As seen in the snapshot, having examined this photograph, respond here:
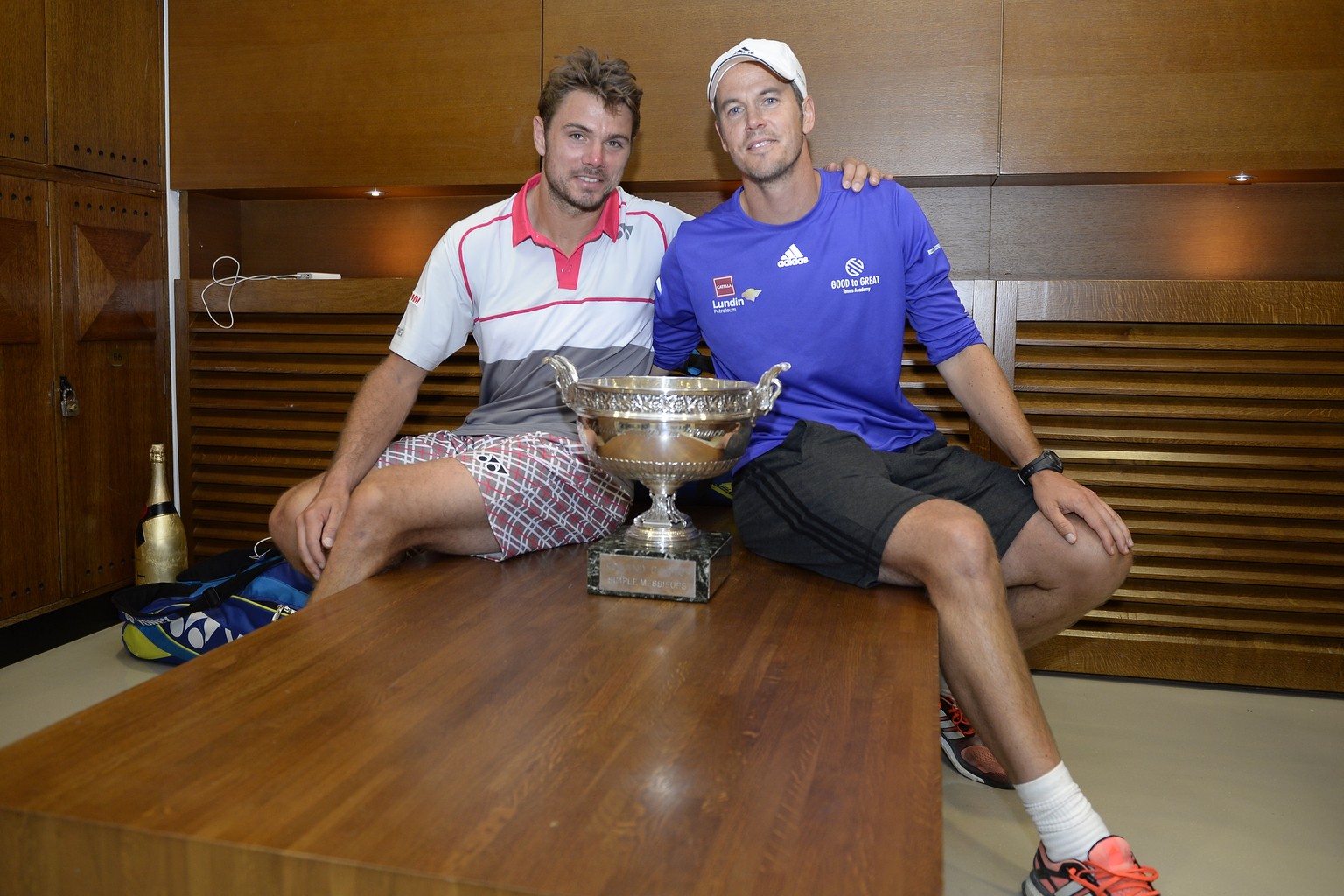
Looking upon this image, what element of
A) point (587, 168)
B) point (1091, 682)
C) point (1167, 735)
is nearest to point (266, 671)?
point (587, 168)

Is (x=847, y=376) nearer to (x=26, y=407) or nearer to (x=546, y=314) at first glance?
(x=546, y=314)

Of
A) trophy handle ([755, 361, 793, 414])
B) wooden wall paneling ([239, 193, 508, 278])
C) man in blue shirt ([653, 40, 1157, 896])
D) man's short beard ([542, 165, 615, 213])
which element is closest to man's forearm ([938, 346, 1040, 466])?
man in blue shirt ([653, 40, 1157, 896])

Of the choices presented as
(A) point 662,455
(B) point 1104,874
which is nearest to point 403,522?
(A) point 662,455

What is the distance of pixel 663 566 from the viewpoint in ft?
5.24

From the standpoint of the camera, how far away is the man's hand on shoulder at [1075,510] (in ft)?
5.62

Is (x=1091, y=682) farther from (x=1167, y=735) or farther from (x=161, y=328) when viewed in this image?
(x=161, y=328)

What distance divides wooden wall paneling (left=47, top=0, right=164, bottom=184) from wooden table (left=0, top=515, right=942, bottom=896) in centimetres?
202

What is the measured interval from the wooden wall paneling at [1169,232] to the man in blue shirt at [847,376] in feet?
3.16

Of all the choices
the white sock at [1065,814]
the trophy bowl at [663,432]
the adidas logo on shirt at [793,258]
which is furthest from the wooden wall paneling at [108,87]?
the white sock at [1065,814]

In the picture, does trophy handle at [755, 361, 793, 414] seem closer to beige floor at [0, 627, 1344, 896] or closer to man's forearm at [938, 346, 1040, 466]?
man's forearm at [938, 346, 1040, 466]

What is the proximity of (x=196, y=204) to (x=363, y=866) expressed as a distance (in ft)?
9.61

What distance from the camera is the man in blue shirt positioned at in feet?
5.76

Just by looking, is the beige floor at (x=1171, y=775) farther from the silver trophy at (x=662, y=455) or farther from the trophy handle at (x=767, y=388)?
the trophy handle at (x=767, y=388)

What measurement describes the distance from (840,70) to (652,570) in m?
1.71
